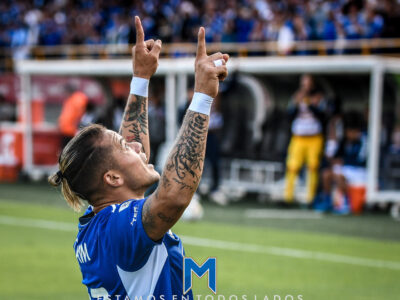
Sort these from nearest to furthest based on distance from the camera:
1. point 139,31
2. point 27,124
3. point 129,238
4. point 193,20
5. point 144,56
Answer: point 129,238, point 139,31, point 144,56, point 27,124, point 193,20

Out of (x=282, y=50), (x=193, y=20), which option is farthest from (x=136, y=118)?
(x=193, y=20)

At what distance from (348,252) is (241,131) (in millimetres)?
6260

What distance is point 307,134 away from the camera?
35.3 ft

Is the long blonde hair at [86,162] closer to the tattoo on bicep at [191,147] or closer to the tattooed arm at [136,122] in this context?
the tattoo on bicep at [191,147]

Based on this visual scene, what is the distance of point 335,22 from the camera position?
1280 centimetres

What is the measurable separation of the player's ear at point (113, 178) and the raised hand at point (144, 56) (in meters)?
0.71

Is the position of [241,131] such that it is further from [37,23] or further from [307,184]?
[37,23]

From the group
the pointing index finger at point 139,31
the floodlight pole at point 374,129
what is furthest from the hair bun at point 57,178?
the floodlight pole at point 374,129

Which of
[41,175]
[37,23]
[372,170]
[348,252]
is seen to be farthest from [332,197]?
[37,23]

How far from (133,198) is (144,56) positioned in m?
0.79

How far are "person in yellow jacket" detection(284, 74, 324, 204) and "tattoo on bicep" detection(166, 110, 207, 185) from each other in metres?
8.46

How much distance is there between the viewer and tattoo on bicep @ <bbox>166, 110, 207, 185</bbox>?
2361 mm

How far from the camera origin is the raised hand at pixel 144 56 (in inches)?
118

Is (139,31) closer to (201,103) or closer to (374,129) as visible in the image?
(201,103)
